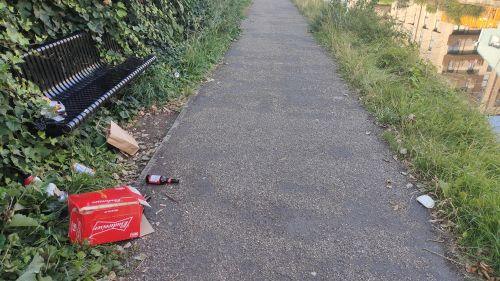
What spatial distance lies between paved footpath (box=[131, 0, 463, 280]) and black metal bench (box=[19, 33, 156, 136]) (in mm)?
842

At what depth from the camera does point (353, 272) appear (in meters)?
2.49

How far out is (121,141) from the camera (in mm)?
3746

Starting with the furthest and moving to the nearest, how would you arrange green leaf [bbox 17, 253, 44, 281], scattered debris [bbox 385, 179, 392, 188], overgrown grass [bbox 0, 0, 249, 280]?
scattered debris [bbox 385, 179, 392, 188] → overgrown grass [bbox 0, 0, 249, 280] → green leaf [bbox 17, 253, 44, 281]

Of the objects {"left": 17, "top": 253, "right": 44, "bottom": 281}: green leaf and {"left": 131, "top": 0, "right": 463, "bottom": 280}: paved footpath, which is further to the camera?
{"left": 131, "top": 0, "right": 463, "bottom": 280}: paved footpath

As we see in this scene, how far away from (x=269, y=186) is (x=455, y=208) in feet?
5.20

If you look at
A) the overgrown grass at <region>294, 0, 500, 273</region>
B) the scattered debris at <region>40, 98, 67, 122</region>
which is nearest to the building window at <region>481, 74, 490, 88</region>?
the overgrown grass at <region>294, 0, 500, 273</region>

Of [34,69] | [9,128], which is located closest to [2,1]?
[34,69]

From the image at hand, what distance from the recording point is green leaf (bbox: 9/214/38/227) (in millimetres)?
2289

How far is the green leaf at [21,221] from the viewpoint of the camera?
7.51 feet

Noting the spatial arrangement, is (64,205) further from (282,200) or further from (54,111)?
(282,200)

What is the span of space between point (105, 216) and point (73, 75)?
87.4 inches

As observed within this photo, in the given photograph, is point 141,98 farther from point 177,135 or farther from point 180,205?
point 180,205

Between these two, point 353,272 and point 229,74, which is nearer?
point 353,272

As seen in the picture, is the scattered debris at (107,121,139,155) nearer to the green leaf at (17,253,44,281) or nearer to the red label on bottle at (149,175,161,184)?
the red label on bottle at (149,175,161,184)
